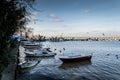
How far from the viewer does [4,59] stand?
1125 cm

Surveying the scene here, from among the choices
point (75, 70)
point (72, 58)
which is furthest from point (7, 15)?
point (72, 58)

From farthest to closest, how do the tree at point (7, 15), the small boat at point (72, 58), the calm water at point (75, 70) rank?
the small boat at point (72, 58), the calm water at point (75, 70), the tree at point (7, 15)

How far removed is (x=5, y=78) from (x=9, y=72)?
1.88 meters

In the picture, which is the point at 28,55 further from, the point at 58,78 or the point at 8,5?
the point at 8,5

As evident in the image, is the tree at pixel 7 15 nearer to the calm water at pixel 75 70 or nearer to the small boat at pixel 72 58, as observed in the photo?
the calm water at pixel 75 70

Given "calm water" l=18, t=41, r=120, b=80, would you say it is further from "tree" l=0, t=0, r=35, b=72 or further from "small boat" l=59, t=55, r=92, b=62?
"tree" l=0, t=0, r=35, b=72

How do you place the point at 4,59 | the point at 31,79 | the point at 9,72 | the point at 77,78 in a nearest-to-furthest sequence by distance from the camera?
the point at 4,59 < the point at 9,72 < the point at 31,79 < the point at 77,78

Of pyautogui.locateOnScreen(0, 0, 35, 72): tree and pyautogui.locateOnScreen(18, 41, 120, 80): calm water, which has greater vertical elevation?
pyautogui.locateOnScreen(0, 0, 35, 72): tree

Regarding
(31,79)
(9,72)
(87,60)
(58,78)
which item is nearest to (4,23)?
(9,72)

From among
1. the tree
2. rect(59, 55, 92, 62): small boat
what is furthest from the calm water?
the tree

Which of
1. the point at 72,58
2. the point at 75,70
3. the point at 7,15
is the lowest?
the point at 75,70

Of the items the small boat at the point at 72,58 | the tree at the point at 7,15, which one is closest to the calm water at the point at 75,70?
the small boat at the point at 72,58

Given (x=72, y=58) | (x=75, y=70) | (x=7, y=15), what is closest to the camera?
(x=7, y=15)

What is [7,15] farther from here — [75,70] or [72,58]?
[72,58]
